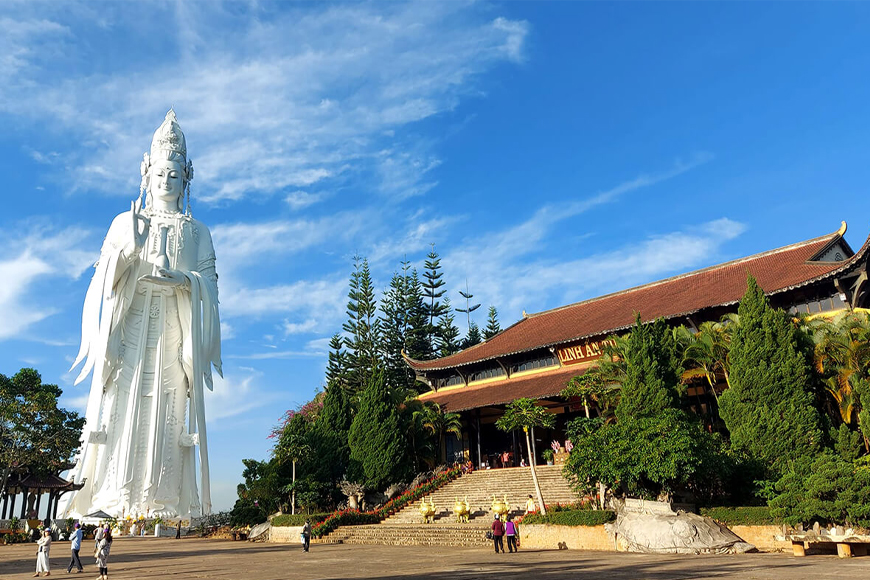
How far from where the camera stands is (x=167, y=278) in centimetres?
2236

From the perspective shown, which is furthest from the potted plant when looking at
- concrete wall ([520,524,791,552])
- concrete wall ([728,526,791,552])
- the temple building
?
concrete wall ([728,526,791,552])

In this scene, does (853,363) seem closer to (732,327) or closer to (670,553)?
(732,327)

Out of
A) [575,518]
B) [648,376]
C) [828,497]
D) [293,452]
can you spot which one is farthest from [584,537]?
[293,452]

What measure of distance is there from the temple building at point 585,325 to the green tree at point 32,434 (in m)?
14.3

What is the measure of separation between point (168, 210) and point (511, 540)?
59.0 feet

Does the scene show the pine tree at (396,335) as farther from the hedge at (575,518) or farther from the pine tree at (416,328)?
the hedge at (575,518)

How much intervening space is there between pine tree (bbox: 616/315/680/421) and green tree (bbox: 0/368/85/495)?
18.8 meters

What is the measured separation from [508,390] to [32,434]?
678 inches

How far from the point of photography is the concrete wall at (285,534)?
21.7m

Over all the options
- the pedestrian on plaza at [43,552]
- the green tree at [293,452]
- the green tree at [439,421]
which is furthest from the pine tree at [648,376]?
the pedestrian on plaza at [43,552]

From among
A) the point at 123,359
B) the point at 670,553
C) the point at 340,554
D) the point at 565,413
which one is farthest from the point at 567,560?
the point at 123,359

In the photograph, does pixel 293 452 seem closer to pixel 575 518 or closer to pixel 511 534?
pixel 511 534

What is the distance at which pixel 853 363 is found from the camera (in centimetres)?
1554

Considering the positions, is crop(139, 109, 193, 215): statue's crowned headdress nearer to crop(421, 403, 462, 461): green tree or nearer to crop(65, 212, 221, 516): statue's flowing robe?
crop(65, 212, 221, 516): statue's flowing robe
